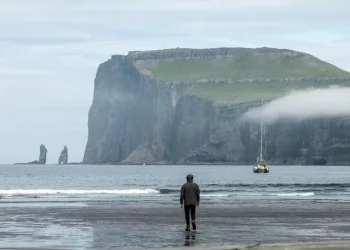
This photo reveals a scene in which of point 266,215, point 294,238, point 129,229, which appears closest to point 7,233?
point 129,229

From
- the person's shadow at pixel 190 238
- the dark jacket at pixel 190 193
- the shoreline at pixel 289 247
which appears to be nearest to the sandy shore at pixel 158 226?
the person's shadow at pixel 190 238

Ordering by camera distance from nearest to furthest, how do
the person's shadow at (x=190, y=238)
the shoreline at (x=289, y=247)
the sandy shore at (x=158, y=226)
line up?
the shoreline at (x=289, y=247) → the person's shadow at (x=190, y=238) → the sandy shore at (x=158, y=226)

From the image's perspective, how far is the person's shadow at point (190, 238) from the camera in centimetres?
3072

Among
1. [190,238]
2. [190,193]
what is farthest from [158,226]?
[190,238]

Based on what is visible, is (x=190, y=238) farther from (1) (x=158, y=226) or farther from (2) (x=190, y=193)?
(1) (x=158, y=226)

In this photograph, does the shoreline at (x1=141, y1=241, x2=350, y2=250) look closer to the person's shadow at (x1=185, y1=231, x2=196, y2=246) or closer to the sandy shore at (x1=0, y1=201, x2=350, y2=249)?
the sandy shore at (x1=0, y1=201, x2=350, y2=249)

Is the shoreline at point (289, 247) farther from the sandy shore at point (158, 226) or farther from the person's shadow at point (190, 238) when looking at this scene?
the person's shadow at point (190, 238)

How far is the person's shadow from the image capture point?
1209 inches

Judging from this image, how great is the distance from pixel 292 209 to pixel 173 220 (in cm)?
1225

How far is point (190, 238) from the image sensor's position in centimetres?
3262

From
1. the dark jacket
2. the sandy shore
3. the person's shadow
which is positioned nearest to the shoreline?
the sandy shore

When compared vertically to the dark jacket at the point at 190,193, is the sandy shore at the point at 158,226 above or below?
below

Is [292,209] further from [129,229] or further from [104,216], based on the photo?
[129,229]

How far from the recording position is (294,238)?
1275 inches
